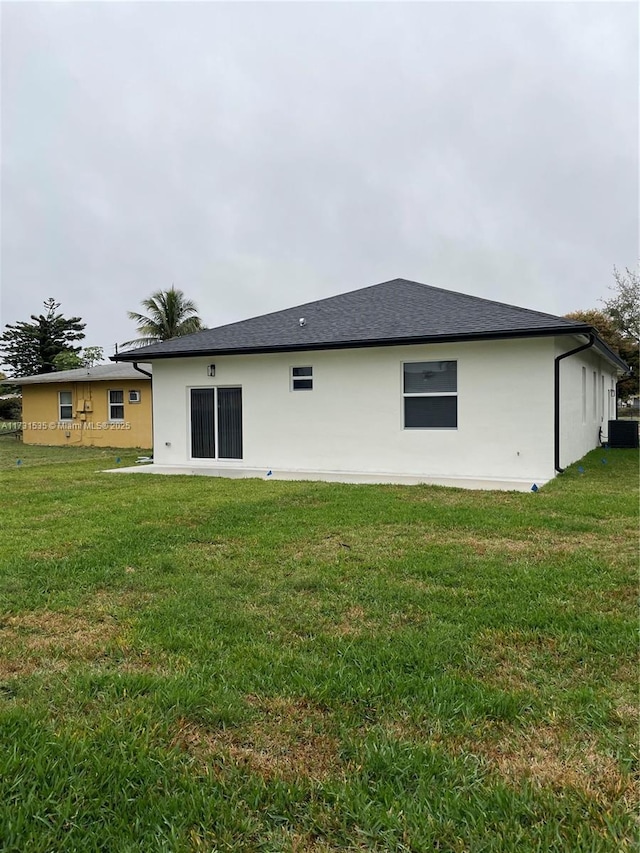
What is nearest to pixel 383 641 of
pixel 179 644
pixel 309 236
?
pixel 179 644

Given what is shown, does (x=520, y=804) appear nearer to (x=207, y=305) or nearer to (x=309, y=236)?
(x=309, y=236)

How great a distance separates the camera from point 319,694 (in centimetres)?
254

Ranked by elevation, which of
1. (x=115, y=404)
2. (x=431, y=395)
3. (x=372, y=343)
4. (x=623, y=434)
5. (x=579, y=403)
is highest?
(x=372, y=343)

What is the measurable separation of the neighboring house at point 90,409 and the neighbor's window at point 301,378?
32.4 ft

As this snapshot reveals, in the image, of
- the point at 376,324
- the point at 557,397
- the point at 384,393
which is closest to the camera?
the point at 557,397

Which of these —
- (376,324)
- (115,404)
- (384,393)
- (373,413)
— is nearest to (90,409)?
(115,404)

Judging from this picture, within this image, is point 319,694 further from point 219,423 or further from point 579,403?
point 579,403

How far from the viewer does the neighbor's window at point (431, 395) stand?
10.3 m

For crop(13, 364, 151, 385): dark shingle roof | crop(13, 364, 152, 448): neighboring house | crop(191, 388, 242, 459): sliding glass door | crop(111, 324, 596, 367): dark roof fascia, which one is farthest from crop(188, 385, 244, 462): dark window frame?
crop(13, 364, 151, 385): dark shingle roof

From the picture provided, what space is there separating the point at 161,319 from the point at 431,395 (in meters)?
24.9

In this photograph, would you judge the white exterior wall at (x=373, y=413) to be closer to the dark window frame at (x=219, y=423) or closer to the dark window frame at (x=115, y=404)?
the dark window frame at (x=219, y=423)

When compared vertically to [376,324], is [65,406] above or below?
below

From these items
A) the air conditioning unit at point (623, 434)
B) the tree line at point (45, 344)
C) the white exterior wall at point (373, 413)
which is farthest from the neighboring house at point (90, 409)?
the tree line at point (45, 344)

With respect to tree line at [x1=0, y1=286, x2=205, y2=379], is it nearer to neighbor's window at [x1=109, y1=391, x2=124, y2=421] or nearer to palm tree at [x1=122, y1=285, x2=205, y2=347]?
palm tree at [x1=122, y1=285, x2=205, y2=347]
